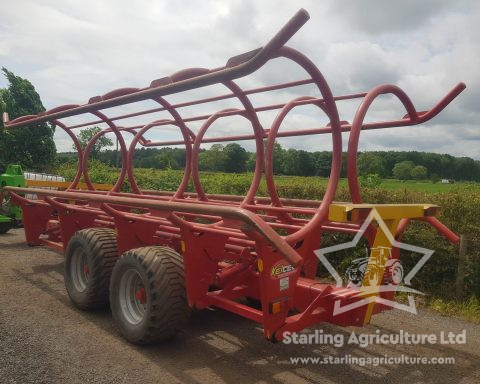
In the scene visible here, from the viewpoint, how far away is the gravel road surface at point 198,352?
325 cm

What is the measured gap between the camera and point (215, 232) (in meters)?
3.41

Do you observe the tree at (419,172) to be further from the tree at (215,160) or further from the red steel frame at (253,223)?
the red steel frame at (253,223)

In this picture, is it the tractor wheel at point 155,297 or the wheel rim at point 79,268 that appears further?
the wheel rim at point 79,268

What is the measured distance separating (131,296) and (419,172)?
21776 millimetres

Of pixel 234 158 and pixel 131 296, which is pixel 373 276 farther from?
pixel 234 158

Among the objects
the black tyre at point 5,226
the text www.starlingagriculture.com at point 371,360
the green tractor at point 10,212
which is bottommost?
the text www.starlingagriculture.com at point 371,360

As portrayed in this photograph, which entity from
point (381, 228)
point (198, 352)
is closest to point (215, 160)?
point (198, 352)

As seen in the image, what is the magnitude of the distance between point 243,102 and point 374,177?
6597 millimetres

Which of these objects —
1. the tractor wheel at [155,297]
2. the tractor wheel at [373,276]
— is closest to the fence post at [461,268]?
the tractor wheel at [373,276]

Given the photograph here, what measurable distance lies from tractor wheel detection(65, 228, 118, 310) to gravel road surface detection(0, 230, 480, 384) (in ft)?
0.57

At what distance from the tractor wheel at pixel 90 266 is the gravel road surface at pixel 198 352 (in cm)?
18

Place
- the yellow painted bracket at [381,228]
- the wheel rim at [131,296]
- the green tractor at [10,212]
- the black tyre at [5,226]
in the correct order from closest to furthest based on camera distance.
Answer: the yellow painted bracket at [381,228]
the wheel rim at [131,296]
the green tractor at [10,212]
the black tyre at [5,226]

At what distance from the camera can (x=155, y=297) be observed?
3.56 m

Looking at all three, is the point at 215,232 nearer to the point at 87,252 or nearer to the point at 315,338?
the point at 315,338
